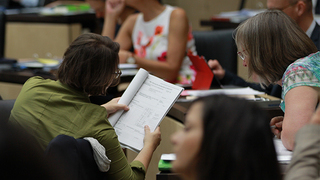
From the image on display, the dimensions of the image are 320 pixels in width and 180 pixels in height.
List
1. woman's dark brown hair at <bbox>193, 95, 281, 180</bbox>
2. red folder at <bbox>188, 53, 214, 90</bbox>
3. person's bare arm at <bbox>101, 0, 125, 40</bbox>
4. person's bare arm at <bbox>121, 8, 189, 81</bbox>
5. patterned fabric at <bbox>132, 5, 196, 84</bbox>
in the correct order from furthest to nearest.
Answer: person's bare arm at <bbox>101, 0, 125, 40</bbox> → patterned fabric at <bbox>132, 5, 196, 84</bbox> → person's bare arm at <bbox>121, 8, 189, 81</bbox> → red folder at <bbox>188, 53, 214, 90</bbox> → woman's dark brown hair at <bbox>193, 95, 281, 180</bbox>

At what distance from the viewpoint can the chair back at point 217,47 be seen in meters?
2.86

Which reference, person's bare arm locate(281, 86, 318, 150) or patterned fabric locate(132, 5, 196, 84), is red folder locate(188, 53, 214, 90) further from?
person's bare arm locate(281, 86, 318, 150)

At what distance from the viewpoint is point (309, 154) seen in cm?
78

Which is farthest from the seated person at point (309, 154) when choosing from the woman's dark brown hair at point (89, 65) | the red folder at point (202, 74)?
the red folder at point (202, 74)

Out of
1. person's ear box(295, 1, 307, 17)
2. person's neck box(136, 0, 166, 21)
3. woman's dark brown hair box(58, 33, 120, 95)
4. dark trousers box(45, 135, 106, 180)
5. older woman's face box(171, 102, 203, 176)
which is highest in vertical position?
person's ear box(295, 1, 307, 17)

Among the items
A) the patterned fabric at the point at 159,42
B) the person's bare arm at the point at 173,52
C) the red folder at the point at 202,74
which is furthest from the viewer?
the patterned fabric at the point at 159,42

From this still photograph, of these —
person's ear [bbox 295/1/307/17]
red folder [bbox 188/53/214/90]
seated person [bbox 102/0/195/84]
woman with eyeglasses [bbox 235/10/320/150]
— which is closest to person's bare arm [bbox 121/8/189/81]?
seated person [bbox 102/0/195/84]

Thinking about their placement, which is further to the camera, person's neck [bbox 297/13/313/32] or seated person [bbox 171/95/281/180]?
person's neck [bbox 297/13/313/32]

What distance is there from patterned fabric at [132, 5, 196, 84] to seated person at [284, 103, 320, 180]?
1989 mm

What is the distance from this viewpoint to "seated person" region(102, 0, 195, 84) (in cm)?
268

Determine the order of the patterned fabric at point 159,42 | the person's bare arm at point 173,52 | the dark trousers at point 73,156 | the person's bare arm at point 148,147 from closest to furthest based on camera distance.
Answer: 1. the dark trousers at point 73,156
2. the person's bare arm at point 148,147
3. the person's bare arm at point 173,52
4. the patterned fabric at point 159,42

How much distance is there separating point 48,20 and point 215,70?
8.89ft

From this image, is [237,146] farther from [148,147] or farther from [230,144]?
[148,147]

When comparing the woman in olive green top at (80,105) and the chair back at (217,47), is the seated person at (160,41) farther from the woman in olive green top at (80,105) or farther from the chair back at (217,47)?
the woman in olive green top at (80,105)
